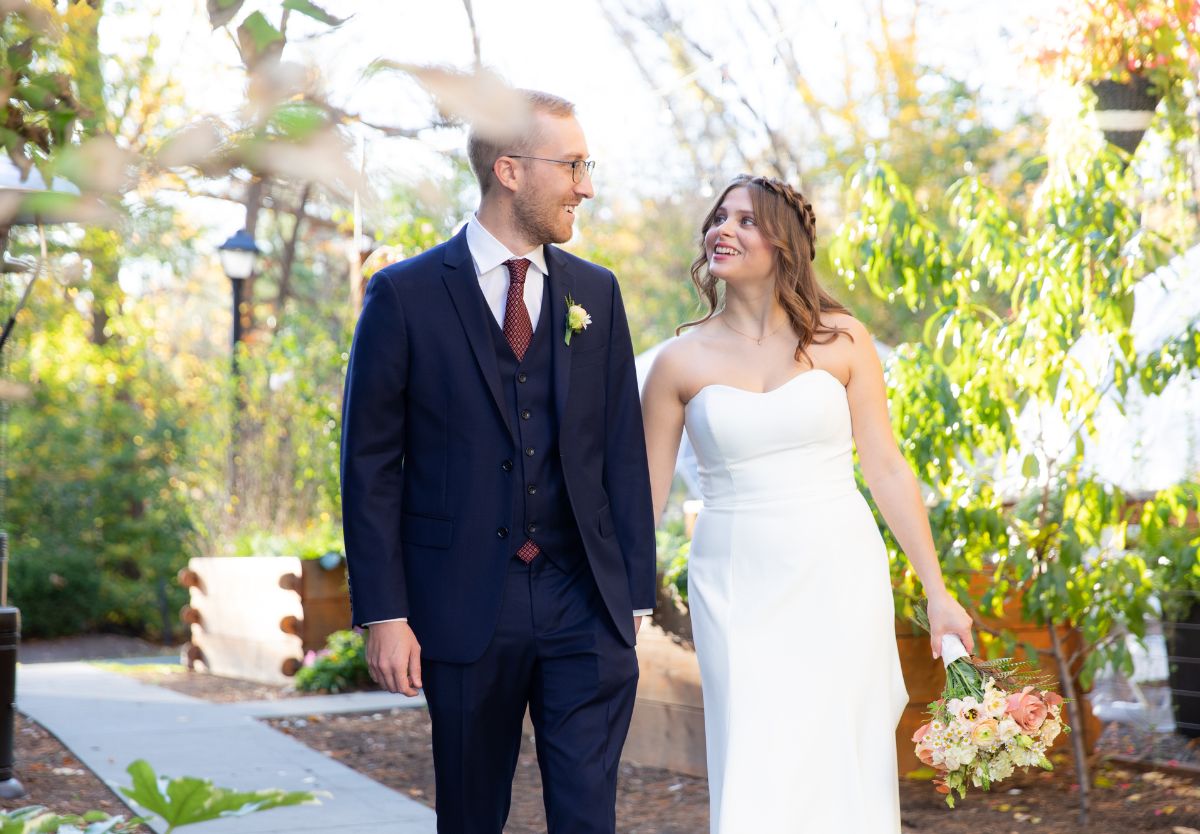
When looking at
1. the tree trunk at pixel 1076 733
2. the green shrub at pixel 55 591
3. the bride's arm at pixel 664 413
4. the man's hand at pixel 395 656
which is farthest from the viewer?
the green shrub at pixel 55 591

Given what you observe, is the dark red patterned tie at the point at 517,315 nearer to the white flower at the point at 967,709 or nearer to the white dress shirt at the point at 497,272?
the white dress shirt at the point at 497,272

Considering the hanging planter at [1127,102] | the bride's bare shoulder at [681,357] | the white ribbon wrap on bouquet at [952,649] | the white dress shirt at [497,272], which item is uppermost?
the hanging planter at [1127,102]

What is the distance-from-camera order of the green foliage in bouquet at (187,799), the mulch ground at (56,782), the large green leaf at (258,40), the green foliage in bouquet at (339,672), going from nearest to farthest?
the large green leaf at (258,40) → the green foliage in bouquet at (187,799) → the mulch ground at (56,782) → the green foliage in bouquet at (339,672)

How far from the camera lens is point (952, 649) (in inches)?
143

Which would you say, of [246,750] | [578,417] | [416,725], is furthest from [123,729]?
[578,417]

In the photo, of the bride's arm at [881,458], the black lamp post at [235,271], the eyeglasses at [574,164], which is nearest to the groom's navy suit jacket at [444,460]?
the eyeglasses at [574,164]

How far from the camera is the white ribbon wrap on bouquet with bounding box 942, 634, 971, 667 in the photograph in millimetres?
3617

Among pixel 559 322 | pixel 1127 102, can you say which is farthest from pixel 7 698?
pixel 1127 102

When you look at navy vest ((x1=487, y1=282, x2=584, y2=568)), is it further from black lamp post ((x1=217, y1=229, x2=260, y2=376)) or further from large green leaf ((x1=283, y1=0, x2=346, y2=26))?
black lamp post ((x1=217, y1=229, x2=260, y2=376))

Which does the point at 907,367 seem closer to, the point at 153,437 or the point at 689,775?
the point at 689,775

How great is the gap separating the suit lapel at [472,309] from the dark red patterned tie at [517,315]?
0.06 meters

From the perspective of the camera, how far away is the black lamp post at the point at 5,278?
1053 mm

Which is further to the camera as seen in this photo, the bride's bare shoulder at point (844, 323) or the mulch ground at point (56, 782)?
the mulch ground at point (56, 782)

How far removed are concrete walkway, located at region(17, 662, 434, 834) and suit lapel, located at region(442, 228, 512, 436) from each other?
→ 2221mm
